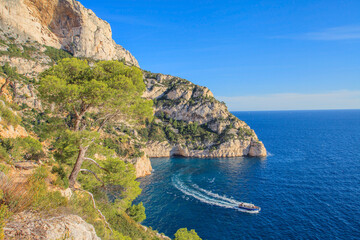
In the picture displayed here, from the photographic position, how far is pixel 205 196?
35.6 metres

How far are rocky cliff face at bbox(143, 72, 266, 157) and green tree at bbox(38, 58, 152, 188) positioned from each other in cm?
5622

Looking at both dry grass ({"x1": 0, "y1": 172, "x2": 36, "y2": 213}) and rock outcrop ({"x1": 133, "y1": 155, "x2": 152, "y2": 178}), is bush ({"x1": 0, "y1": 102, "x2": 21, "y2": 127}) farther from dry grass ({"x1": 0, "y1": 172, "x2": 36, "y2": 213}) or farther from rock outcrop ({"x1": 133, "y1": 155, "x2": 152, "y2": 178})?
rock outcrop ({"x1": 133, "y1": 155, "x2": 152, "y2": 178})

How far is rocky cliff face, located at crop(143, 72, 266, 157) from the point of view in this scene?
66125mm

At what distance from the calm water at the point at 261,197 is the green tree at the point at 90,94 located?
21.1 meters

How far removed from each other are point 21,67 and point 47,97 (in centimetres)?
5785

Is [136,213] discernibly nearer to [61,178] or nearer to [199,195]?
[199,195]

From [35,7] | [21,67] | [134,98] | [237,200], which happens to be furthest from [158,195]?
[35,7]

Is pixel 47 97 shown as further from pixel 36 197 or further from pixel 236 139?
pixel 236 139

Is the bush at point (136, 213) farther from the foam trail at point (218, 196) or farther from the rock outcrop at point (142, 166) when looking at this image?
the rock outcrop at point (142, 166)

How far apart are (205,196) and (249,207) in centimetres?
858

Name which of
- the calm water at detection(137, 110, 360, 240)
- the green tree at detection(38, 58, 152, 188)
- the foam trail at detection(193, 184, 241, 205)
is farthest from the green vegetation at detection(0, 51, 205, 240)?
the foam trail at detection(193, 184, 241, 205)

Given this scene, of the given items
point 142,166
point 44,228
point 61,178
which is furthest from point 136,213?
point 142,166

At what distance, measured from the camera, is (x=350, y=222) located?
2628cm

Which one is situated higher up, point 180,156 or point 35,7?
point 35,7
